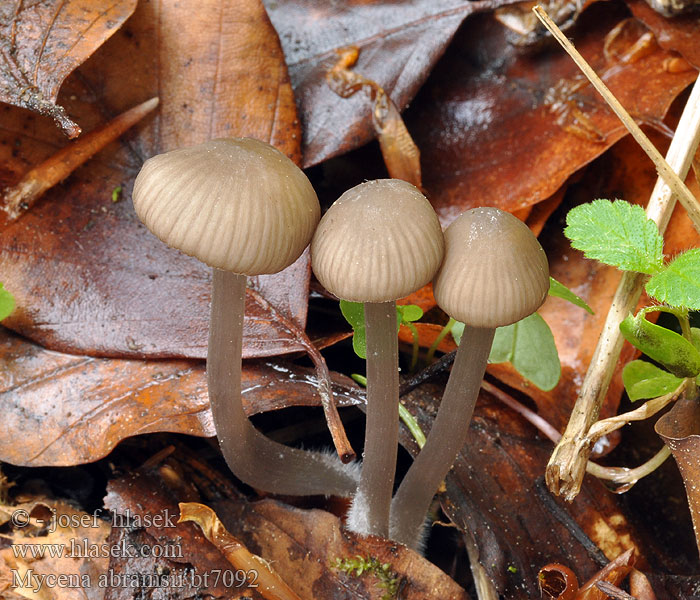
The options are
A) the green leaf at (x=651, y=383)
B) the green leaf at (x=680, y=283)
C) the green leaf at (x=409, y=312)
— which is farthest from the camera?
the green leaf at (x=409, y=312)

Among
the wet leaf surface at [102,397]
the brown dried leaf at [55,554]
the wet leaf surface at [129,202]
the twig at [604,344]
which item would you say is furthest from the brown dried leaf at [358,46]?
the brown dried leaf at [55,554]

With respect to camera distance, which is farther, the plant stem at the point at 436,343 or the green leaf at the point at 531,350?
the plant stem at the point at 436,343

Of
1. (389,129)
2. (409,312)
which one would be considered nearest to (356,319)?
(409,312)

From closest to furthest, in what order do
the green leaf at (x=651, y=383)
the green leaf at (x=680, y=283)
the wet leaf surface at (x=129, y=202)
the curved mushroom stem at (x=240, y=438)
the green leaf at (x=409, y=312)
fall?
the green leaf at (x=680, y=283) < the curved mushroom stem at (x=240, y=438) < the green leaf at (x=651, y=383) < the green leaf at (x=409, y=312) < the wet leaf surface at (x=129, y=202)

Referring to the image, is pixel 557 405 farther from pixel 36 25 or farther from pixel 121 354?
pixel 36 25

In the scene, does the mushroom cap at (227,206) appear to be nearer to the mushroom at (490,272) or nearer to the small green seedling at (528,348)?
the mushroom at (490,272)

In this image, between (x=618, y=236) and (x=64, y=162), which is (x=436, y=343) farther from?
(x=64, y=162)
